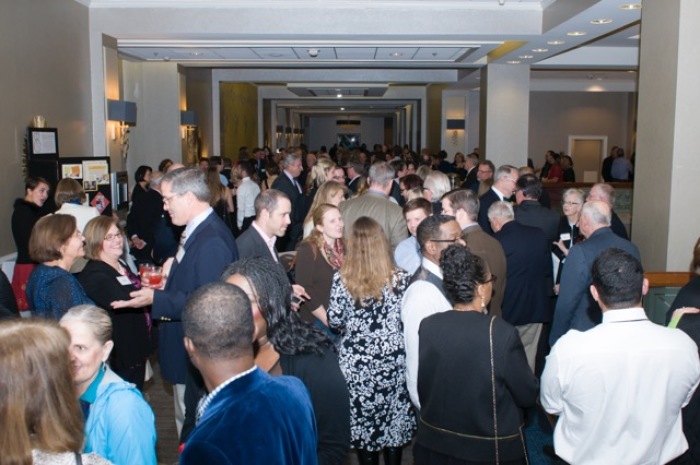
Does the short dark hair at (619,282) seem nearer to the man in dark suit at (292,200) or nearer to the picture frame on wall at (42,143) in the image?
the man in dark suit at (292,200)

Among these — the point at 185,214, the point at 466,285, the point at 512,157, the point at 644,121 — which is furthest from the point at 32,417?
the point at 512,157

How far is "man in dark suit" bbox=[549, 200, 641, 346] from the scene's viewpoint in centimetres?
426

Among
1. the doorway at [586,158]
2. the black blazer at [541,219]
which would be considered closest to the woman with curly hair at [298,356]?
the black blazer at [541,219]

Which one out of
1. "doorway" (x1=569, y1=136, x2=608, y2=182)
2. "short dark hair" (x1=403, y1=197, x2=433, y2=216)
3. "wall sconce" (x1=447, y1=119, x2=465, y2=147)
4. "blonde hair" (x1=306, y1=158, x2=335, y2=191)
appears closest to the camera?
"short dark hair" (x1=403, y1=197, x2=433, y2=216)

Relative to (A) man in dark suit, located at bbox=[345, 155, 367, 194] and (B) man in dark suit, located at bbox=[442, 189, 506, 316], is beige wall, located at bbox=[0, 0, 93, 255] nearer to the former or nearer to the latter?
(A) man in dark suit, located at bbox=[345, 155, 367, 194]

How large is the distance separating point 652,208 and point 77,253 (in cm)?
425

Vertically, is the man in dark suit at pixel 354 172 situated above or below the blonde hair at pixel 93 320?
above

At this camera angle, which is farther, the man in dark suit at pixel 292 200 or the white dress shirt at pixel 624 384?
the man in dark suit at pixel 292 200

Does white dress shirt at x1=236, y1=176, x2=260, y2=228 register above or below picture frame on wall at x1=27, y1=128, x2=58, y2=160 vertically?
below

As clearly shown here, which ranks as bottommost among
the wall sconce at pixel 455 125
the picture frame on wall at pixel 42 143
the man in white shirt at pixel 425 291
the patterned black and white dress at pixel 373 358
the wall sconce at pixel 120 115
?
the patterned black and white dress at pixel 373 358

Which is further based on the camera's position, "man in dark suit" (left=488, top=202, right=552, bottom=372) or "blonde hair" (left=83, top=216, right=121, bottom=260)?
"man in dark suit" (left=488, top=202, right=552, bottom=372)

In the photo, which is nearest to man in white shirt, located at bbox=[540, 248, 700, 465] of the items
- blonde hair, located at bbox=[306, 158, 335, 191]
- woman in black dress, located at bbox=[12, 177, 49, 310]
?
woman in black dress, located at bbox=[12, 177, 49, 310]

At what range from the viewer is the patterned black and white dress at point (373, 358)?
3455mm

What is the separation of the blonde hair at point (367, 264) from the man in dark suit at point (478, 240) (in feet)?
2.76
